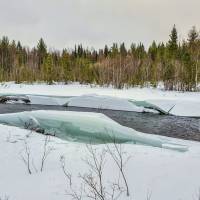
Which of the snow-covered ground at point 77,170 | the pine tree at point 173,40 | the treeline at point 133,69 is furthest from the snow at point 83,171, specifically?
the pine tree at point 173,40

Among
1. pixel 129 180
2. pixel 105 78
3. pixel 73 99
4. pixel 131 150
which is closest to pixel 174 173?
pixel 129 180

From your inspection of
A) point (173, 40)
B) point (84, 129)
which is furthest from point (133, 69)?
point (84, 129)

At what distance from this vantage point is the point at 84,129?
32.1 ft

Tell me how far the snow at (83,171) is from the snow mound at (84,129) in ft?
3.91

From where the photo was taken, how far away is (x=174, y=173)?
5367 millimetres

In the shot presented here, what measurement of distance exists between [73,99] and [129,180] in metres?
15.7

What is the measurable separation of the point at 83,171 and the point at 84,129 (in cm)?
431

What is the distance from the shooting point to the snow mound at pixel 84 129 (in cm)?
855

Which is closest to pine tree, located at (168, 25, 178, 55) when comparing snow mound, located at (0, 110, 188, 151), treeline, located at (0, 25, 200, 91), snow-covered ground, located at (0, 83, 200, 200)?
treeline, located at (0, 25, 200, 91)

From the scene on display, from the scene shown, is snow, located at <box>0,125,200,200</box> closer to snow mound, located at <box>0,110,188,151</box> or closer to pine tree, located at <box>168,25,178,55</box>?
snow mound, located at <box>0,110,188,151</box>

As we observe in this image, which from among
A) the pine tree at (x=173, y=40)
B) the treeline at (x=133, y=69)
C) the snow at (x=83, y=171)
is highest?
the pine tree at (x=173, y=40)

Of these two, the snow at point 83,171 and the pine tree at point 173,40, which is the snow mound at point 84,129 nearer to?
the snow at point 83,171

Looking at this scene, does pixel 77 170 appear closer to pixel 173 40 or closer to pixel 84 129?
pixel 84 129

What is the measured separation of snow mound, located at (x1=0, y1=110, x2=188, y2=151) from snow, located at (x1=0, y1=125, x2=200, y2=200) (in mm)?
1191
